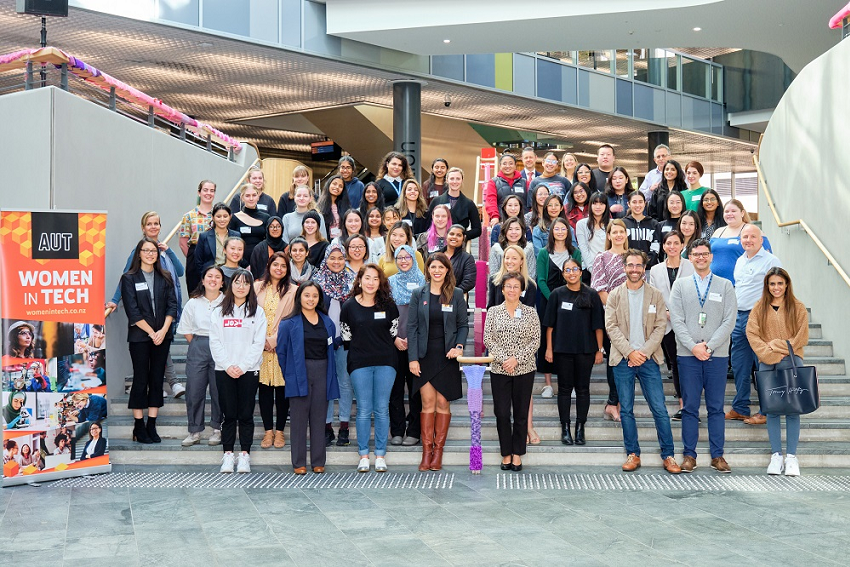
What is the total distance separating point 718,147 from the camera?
85.4ft

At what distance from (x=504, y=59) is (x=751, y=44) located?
205 inches

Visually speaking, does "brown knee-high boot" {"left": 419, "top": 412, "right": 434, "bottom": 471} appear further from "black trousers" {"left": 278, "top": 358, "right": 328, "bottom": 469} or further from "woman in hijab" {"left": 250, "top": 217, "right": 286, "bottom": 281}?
"woman in hijab" {"left": 250, "top": 217, "right": 286, "bottom": 281}

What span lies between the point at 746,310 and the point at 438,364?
8.43ft

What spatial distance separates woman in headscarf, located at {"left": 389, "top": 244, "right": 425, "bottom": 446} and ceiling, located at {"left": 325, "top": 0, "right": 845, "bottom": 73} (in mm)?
7087

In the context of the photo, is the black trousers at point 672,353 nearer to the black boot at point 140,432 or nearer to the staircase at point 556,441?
the staircase at point 556,441

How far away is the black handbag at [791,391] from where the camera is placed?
6.34 m

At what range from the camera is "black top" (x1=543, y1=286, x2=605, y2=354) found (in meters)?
6.88

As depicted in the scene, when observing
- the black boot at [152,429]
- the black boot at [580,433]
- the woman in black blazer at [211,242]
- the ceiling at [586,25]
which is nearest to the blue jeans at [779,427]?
the black boot at [580,433]

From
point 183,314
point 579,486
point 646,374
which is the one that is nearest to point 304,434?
point 183,314

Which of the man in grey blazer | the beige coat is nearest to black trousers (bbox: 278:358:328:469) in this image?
the beige coat

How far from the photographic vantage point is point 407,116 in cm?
1662

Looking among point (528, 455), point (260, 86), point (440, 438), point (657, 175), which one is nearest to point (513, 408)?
point (528, 455)

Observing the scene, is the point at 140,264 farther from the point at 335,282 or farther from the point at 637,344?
the point at 637,344

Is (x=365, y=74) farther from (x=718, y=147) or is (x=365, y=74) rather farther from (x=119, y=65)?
(x=718, y=147)
